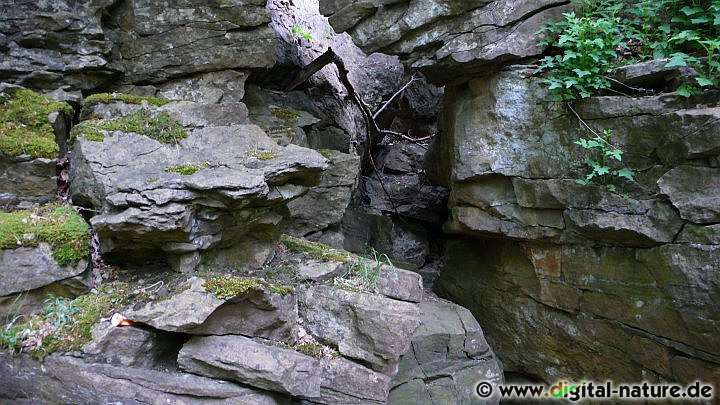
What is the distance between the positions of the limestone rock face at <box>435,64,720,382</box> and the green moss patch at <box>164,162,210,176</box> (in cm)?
365

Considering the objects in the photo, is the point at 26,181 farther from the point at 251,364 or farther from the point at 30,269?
the point at 251,364

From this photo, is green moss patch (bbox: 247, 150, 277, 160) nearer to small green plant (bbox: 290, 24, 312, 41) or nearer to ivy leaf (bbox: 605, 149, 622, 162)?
ivy leaf (bbox: 605, 149, 622, 162)

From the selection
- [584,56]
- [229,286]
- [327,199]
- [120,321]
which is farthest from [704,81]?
[120,321]

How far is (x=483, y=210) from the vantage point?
6875 millimetres

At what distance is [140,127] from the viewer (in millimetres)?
5523

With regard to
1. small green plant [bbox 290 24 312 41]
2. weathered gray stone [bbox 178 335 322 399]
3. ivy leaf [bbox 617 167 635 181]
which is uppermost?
small green plant [bbox 290 24 312 41]

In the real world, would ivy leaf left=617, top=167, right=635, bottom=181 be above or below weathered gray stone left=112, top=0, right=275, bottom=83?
below

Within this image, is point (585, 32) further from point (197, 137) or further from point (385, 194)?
point (385, 194)

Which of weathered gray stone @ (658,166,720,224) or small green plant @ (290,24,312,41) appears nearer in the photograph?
weathered gray stone @ (658,166,720,224)

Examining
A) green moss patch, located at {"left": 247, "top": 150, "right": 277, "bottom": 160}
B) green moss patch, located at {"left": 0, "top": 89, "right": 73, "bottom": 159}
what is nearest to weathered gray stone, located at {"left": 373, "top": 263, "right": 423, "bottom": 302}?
green moss patch, located at {"left": 247, "top": 150, "right": 277, "bottom": 160}

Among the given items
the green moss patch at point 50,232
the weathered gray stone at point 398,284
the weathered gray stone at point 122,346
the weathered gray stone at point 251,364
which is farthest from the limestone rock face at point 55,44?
the weathered gray stone at point 398,284

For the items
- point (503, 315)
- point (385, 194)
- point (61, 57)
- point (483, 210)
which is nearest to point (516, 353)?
point (503, 315)

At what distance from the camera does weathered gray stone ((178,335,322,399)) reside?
4152 millimetres

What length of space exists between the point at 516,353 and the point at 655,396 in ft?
6.35
